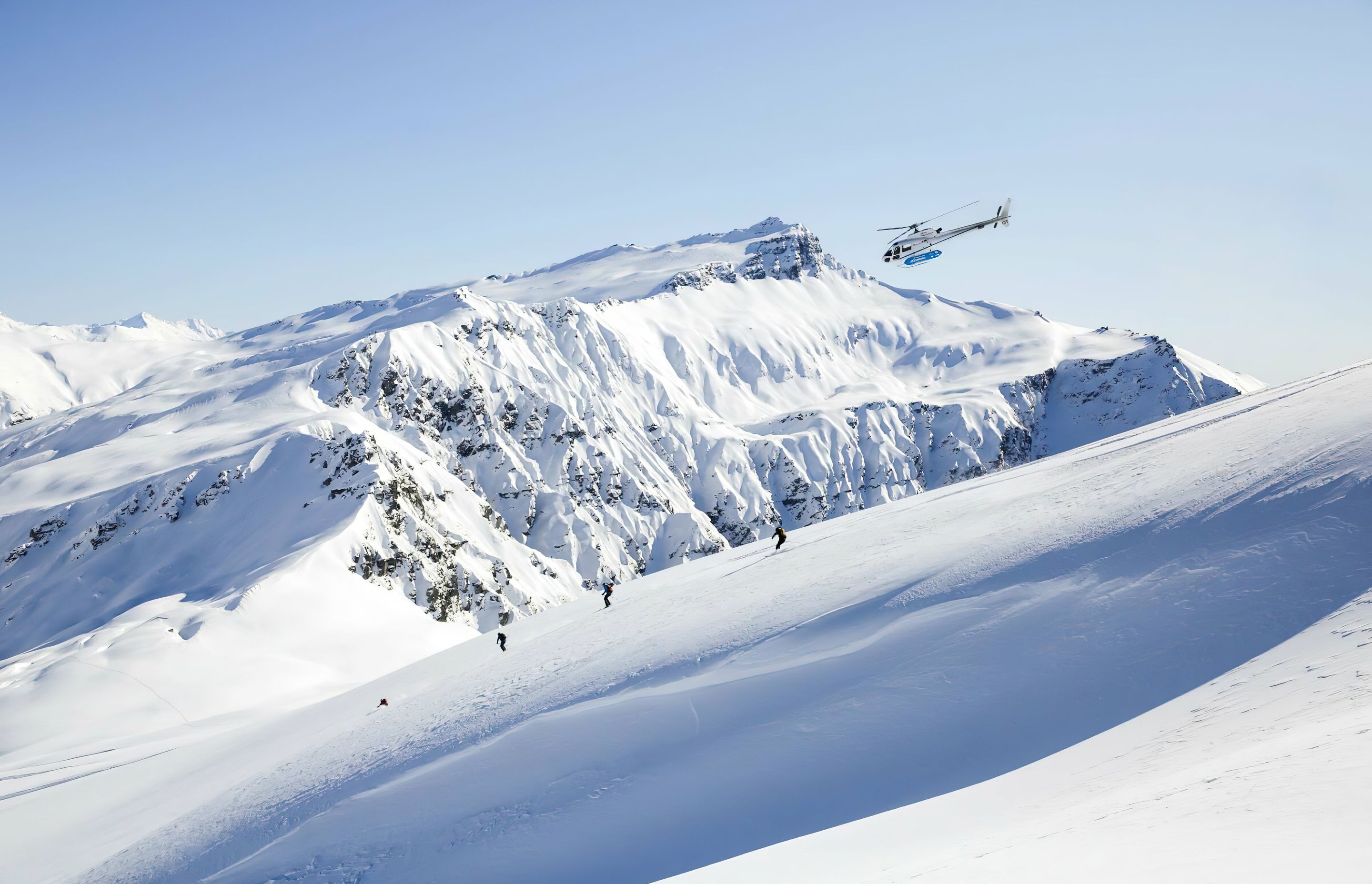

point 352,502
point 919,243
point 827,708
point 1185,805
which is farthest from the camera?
point 352,502

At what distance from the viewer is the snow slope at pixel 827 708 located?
55.8ft

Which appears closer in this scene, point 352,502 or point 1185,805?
point 1185,805

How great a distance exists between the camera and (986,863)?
10445 millimetres

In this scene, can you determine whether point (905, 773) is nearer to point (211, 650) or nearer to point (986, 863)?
point (986, 863)

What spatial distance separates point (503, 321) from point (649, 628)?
14853cm

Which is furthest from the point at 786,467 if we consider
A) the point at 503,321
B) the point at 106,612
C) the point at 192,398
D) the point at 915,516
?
the point at 915,516

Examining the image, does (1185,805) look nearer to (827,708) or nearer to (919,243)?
(827,708)

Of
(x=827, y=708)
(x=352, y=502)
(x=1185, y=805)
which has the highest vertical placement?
(x=1185, y=805)

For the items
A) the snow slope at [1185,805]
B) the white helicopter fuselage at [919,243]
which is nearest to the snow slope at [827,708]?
the snow slope at [1185,805]

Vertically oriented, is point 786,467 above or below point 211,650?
below

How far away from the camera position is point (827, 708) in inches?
775

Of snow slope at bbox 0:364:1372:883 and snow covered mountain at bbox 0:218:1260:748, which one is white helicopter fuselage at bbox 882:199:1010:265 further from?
snow covered mountain at bbox 0:218:1260:748

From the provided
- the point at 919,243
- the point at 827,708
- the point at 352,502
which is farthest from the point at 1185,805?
the point at 352,502

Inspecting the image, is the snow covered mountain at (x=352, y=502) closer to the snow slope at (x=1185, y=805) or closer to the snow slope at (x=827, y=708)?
the snow slope at (x=827, y=708)
